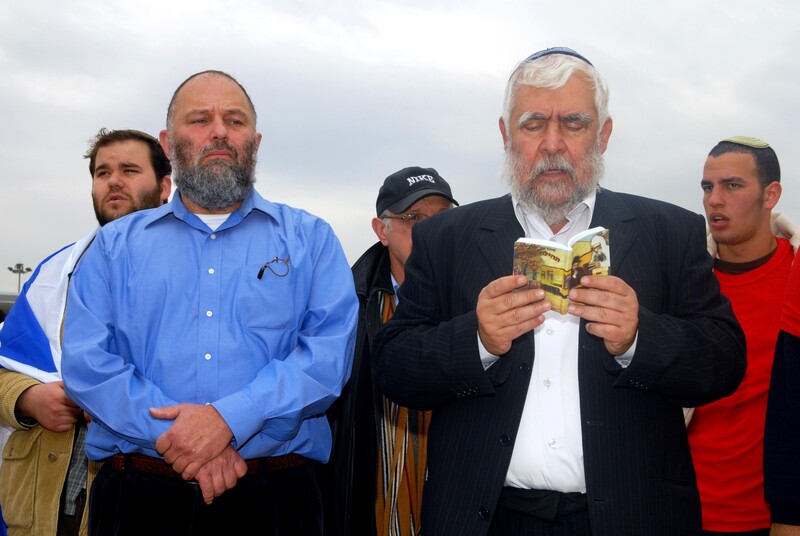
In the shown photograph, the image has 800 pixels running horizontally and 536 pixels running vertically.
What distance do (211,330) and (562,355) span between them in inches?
61.6

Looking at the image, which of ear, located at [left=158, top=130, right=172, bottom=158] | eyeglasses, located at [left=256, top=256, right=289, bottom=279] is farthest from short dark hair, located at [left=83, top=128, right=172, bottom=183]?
eyeglasses, located at [left=256, top=256, right=289, bottom=279]

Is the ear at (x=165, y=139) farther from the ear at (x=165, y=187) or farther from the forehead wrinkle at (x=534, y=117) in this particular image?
the forehead wrinkle at (x=534, y=117)

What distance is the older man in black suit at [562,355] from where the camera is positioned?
2.62m

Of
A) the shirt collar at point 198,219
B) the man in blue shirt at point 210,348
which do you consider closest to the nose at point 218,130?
the man in blue shirt at point 210,348

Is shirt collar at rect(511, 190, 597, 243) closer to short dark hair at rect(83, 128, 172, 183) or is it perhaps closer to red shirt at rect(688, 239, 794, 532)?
red shirt at rect(688, 239, 794, 532)

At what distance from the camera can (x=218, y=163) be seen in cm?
377

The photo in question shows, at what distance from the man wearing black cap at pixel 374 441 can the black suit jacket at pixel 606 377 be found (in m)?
1.30

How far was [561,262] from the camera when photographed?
2523mm

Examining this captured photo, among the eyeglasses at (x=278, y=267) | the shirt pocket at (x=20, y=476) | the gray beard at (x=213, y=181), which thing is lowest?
the shirt pocket at (x=20, y=476)

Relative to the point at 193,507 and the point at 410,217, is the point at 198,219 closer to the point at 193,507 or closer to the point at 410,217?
the point at 193,507

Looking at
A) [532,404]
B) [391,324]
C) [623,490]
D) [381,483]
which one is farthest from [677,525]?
[381,483]

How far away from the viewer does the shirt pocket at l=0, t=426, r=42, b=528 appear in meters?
4.19

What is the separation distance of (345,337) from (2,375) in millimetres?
2295

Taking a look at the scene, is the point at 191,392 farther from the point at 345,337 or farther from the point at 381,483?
the point at 381,483
